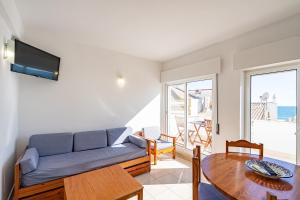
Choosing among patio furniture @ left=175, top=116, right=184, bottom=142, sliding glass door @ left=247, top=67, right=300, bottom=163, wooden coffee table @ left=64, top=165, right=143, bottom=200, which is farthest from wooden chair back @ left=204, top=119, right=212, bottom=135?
wooden coffee table @ left=64, top=165, right=143, bottom=200

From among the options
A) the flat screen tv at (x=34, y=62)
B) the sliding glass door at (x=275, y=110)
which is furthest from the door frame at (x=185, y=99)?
the flat screen tv at (x=34, y=62)

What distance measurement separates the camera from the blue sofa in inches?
72.6

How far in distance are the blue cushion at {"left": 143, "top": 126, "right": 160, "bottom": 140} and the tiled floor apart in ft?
2.01

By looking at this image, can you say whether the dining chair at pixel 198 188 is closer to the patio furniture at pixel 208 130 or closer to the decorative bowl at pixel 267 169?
the decorative bowl at pixel 267 169

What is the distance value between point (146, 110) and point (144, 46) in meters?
1.62

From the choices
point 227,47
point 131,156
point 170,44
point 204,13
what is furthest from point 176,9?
point 131,156

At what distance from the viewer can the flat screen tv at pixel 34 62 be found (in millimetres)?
1942

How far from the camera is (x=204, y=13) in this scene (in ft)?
6.49

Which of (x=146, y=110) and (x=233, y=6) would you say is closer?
(x=233, y=6)

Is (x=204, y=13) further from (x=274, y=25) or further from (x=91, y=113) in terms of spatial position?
(x=91, y=113)

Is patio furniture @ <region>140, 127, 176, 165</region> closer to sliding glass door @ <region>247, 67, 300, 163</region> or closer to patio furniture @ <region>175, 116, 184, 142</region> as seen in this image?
patio furniture @ <region>175, 116, 184, 142</region>

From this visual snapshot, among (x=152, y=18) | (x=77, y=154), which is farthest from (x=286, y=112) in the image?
(x=77, y=154)

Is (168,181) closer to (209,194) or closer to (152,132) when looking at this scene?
(209,194)

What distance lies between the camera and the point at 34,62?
85.8 inches
